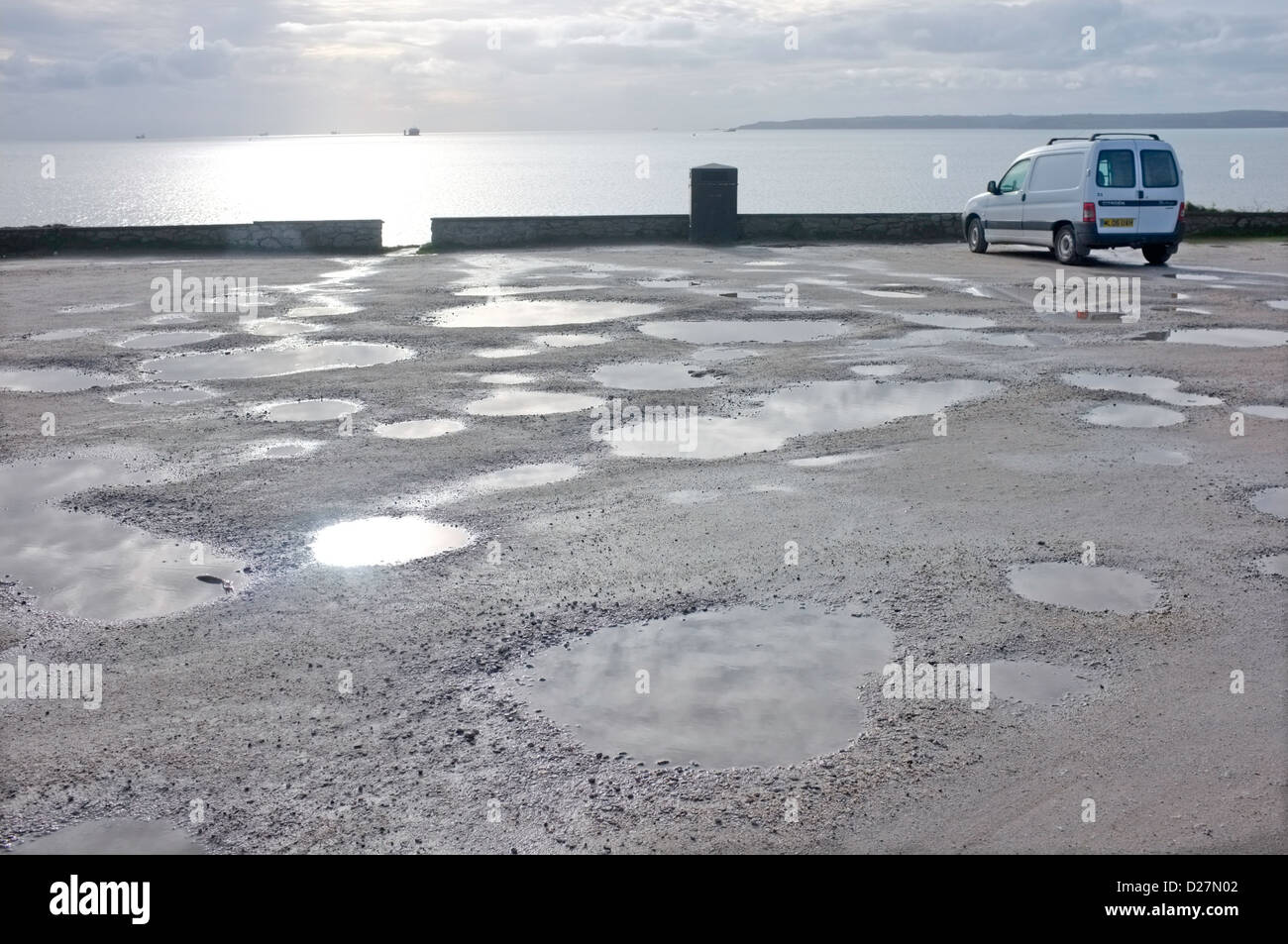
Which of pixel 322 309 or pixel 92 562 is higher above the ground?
pixel 322 309

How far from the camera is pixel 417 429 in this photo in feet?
31.2

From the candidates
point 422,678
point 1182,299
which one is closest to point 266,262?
point 1182,299

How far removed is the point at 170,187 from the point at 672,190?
54.4m

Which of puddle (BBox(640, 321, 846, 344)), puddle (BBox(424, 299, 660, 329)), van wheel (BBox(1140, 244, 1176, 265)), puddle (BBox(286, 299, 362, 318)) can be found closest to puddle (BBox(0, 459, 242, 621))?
puddle (BBox(640, 321, 846, 344))

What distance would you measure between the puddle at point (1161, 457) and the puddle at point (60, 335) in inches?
435

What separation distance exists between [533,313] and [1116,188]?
10753mm

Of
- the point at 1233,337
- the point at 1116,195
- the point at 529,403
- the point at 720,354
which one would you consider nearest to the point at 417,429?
the point at 529,403

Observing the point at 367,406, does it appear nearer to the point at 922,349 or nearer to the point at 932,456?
the point at 932,456

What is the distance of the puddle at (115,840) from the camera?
12.9ft

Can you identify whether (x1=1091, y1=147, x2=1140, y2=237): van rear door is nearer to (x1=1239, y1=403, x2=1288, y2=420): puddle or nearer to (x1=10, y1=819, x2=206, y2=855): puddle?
(x1=1239, y1=403, x2=1288, y2=420): puddle

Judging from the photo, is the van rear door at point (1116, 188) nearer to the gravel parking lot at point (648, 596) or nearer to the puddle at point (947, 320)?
the puddle at point (947, 320)

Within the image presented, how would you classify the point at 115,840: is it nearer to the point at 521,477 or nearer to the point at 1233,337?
the point at 521,477

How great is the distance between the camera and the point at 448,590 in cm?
615

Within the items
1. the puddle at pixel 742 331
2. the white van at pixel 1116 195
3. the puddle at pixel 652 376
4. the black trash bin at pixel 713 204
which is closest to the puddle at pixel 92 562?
the puddle at pixel 652 376
